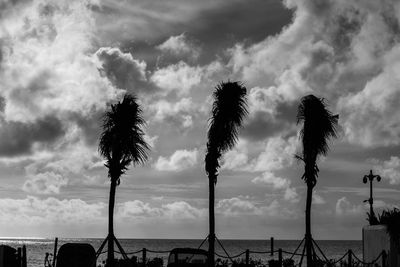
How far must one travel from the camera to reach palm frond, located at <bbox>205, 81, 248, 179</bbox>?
32844 millimetres

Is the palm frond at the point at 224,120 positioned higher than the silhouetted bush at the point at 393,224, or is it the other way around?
the palm frond at the point at 224,120

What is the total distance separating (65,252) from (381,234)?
55.6 feet

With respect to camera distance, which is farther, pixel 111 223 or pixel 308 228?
pixel 111 223

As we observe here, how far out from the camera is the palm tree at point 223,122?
32.7 metres

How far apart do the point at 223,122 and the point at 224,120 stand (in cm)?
11

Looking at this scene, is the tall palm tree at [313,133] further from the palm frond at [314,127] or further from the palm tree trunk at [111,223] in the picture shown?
the palm tree trunk at [111,223]

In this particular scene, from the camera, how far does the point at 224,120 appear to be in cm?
3309

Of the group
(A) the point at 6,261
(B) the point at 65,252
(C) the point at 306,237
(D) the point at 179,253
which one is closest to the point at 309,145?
(C) the point at 306,237

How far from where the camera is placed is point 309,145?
34219 millimetres

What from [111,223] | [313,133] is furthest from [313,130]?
[111,223]

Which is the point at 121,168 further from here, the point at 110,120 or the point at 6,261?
the point at 6,261

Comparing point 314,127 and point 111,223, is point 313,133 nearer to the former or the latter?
point 314,127

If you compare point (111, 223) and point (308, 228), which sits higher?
point (111, 223)

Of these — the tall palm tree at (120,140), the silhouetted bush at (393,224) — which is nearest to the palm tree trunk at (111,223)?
the tall palm tree at (120,140)
